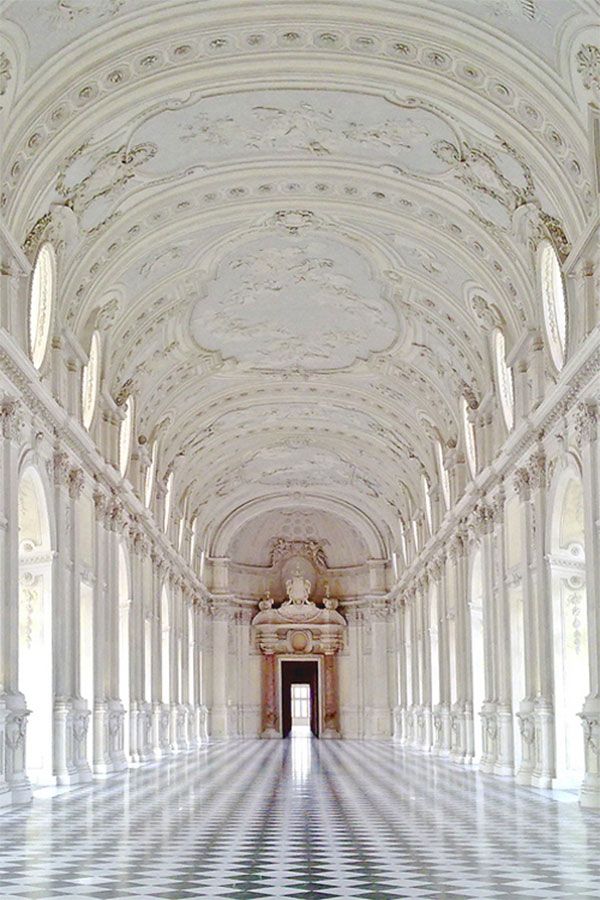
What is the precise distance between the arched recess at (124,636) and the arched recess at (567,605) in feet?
42.0

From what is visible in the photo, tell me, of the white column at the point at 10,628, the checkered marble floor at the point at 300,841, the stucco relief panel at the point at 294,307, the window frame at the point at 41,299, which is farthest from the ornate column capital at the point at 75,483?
the stucco relief panel at the point at 294,307

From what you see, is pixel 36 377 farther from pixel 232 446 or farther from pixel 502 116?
pixel 232 446

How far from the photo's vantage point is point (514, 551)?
2894cm

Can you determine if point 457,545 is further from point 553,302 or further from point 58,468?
point 58,468

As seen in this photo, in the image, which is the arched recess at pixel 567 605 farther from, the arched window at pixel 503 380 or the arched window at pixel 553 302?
the arched window at pixel 503 380

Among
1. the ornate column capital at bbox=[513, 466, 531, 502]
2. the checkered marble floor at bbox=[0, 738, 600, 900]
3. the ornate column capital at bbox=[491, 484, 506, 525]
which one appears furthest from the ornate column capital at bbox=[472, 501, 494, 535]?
the checkered marble floor at bbox=[0, 738, 600, 900]

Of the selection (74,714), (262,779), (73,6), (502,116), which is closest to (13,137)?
(73,6)

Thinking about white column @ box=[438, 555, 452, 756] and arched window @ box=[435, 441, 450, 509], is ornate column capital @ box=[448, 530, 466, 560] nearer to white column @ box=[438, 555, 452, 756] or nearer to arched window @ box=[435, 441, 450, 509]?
white column @ box=[438, 555, 452, 756]

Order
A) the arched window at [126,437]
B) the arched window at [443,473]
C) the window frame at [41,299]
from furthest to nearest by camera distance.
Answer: the arched window at [443,473], the arched window at [126,437], the window frame at [41,299]

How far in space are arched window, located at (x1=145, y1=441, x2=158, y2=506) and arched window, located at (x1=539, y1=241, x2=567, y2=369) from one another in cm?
1668

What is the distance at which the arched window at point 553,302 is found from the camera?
948 inches

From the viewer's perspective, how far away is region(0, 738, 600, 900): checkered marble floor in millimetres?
10922

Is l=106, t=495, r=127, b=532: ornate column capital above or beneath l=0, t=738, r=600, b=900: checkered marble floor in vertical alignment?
above

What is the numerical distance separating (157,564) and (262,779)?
14167 millimetres
